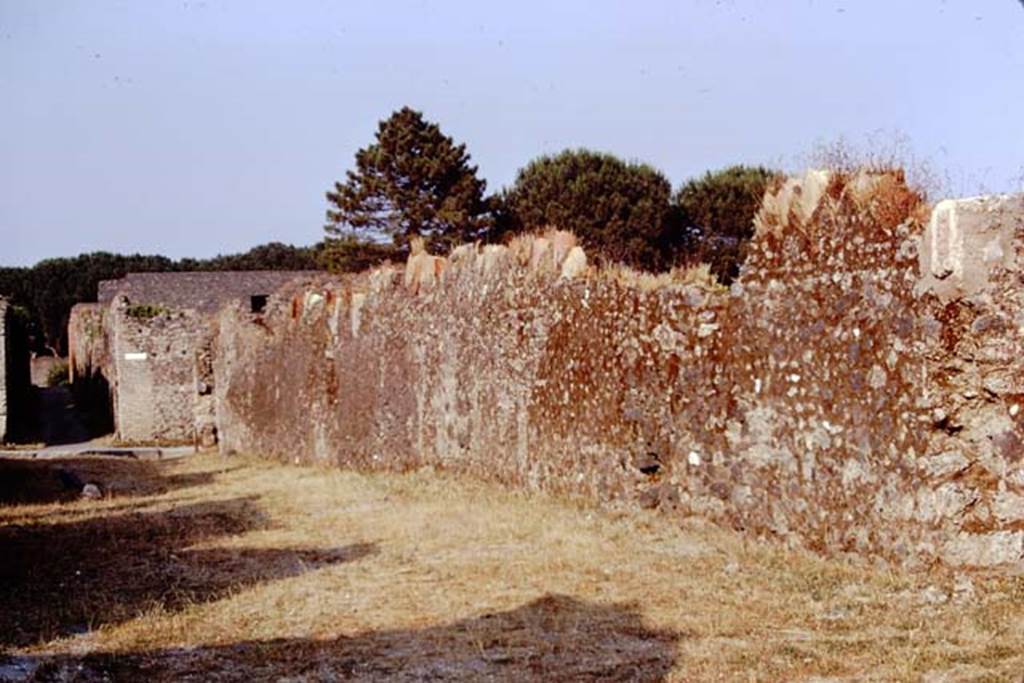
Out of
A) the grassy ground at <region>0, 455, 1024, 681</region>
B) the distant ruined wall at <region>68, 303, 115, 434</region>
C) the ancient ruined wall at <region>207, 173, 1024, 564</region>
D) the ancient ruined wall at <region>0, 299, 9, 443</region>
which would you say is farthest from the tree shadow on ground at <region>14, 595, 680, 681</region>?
the distant ruined wall at <region>68, 303, 115, 434</region>

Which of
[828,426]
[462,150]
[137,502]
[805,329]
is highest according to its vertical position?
[462,150]

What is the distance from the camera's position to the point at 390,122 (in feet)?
165

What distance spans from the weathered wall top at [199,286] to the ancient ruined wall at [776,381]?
3581 cm

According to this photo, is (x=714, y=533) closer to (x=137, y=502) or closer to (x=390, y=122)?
(x=137, y=502)

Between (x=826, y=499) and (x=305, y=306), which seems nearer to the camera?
(x=826, y=499)

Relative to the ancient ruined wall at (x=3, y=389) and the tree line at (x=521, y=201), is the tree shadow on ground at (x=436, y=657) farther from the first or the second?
the tree line at (x=521, y=201)

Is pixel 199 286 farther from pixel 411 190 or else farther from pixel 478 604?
pixel 478 604

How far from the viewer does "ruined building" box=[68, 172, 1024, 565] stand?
7.41m

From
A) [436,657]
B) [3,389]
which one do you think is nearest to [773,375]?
[436,657]

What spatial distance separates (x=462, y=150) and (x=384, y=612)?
4319 centimetres

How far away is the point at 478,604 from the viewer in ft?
24.9

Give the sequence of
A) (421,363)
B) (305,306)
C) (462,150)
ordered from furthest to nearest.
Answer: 1. (462,150)
2. (305,306)
3. (421,363)

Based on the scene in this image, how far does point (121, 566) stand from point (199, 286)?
42.8 metres

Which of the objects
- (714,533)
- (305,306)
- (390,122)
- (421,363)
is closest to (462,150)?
(390,122)
